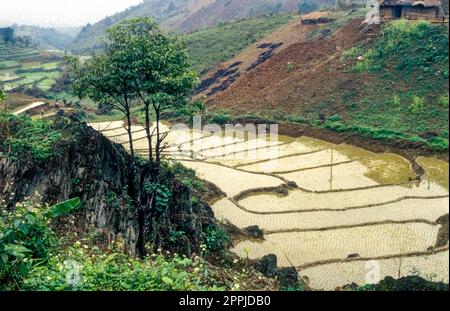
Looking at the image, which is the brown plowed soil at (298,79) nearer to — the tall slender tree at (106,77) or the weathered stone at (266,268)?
the tall slender tree at (106,77)

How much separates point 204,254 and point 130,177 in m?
2.63

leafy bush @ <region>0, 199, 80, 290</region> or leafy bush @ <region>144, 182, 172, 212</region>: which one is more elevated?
leafy bush @ <region>0, 199, 80, 290</region>

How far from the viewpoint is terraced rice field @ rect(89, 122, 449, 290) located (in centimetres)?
1259

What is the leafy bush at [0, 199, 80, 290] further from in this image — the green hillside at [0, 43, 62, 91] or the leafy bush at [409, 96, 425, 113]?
the green hillside at [0, 43, 62, 91]

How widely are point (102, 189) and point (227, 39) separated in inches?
1942

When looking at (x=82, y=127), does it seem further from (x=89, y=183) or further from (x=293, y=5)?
(x=293, y=5)

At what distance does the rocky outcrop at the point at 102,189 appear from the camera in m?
9.77

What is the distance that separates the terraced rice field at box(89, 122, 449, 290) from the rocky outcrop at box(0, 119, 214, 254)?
1823mm

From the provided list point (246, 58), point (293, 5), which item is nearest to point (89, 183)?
point (246, 58)

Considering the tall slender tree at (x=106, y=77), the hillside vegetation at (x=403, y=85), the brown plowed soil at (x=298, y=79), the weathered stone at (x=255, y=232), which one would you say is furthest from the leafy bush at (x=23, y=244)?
the brown plowed soil at (x=298, y=79)

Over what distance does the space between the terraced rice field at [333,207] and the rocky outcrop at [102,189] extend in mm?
1823

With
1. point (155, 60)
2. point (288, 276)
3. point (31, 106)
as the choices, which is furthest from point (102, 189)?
point (31, 106)

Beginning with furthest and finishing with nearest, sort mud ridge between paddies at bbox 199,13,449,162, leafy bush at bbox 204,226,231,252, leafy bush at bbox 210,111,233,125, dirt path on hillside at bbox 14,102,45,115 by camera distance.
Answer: leafy bush at bbox 210,111,233,125, dirt path on hillside at bbox 14,102,45,115, mud ridge between paddies at bbox 199,13,449,162, leafy bush at bbox 204,226,231,252

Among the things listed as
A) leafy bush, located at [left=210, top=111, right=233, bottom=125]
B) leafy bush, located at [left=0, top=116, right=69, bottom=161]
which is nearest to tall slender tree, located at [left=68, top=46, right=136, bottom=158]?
leafy bush, located at [left=0, top=116, right=69, bottom=161]
